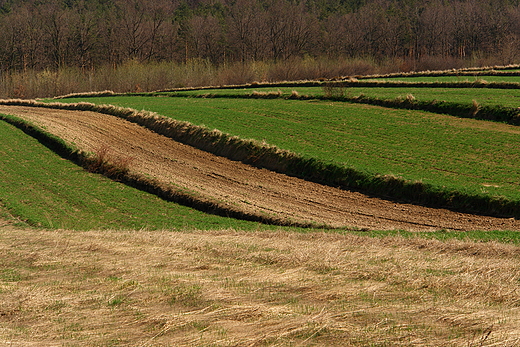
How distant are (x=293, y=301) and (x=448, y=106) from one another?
103ft

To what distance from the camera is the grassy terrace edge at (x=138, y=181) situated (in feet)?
68.8

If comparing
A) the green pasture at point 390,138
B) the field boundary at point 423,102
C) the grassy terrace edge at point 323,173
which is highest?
the field boundary at point 423,102

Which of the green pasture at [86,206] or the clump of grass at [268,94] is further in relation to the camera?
the clump of grass at [268,94]

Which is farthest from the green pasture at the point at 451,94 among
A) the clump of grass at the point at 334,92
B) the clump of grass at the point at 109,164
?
the clump of grass at the point at 109,164

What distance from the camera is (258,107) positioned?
43.5 meters

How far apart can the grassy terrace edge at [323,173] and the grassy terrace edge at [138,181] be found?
215mm

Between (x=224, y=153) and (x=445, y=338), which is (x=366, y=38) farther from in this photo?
(x=445, y=338)

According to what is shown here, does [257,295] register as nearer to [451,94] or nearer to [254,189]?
[254,189]

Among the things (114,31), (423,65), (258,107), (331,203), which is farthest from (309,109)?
(114,31)

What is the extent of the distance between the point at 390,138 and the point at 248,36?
8475cm

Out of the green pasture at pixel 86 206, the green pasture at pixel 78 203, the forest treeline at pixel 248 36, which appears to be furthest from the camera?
the forest treeline at pixel 248 36

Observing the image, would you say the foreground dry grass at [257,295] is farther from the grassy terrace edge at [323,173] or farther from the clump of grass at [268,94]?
the clump of grass at [268,94]

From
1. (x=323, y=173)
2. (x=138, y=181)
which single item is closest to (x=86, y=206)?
(x=138, y=181)

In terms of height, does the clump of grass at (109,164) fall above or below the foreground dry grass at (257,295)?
below
